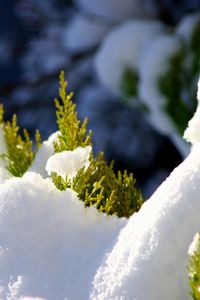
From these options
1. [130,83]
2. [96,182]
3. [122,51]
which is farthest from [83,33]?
[96,182]

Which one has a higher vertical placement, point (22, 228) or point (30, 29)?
point (30, 29)

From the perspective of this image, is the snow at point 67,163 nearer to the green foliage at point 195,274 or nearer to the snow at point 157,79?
the green foliage at point 195,274

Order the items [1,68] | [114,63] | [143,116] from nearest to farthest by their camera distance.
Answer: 1. [114,63]
2. [143,116]
3. [1,68]

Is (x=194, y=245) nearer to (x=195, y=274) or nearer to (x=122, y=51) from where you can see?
(x=195, y=274)

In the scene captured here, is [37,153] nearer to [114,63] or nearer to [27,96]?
[114,63]

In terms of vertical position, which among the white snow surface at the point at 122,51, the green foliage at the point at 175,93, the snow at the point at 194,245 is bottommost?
the snow at the point at 194,245

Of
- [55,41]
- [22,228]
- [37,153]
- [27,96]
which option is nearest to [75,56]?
[55,41]

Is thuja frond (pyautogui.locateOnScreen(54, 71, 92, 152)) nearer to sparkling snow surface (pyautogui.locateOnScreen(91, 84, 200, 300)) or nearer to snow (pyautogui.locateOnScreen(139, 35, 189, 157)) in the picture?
sparkling snow surface (pyautogui.locateOnScreen(91, 84, 200, 300))

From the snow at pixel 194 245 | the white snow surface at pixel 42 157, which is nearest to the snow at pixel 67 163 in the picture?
the white snow surface at pixel 42 157
